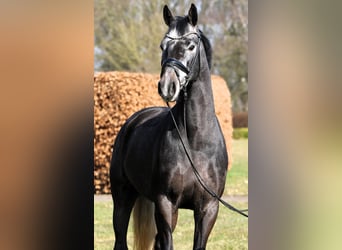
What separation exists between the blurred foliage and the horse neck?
1191 centimetres

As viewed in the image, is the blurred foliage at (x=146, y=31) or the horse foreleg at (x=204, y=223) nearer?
the horse foreleg at (x=204, y=223)

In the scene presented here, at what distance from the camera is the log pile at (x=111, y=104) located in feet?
30.4

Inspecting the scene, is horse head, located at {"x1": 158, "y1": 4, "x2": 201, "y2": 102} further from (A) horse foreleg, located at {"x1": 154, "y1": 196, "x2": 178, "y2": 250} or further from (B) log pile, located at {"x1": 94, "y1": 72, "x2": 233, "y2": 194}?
(B) log pile, located at {"x1": 94, "y1": 72, "x2": 233, "y2": 194}

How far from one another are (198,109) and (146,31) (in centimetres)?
1256

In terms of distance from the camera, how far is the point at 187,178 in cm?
395

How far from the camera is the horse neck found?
4.06 metres

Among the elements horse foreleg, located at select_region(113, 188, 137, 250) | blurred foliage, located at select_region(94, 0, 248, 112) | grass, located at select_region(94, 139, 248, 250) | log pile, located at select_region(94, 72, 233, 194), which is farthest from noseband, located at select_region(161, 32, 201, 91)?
blurred foliage, located at select_region(94, 0, 248, 112)

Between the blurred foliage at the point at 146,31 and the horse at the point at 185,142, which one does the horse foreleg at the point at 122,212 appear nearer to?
the horse at the point at 185,142

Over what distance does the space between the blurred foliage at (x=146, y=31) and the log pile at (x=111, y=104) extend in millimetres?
6723

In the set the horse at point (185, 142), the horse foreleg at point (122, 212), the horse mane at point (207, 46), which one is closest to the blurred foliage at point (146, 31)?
the horse foreleg at point (122, 212)
